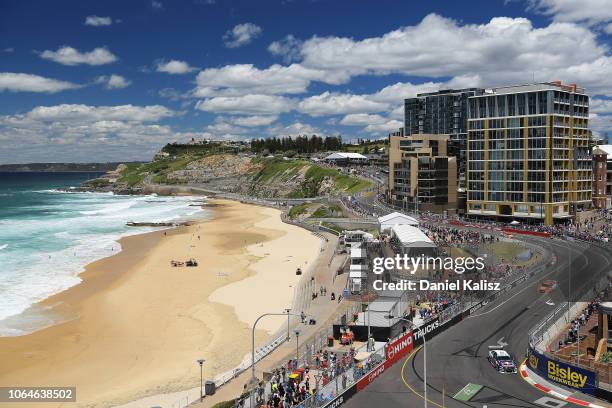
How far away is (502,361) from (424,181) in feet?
221

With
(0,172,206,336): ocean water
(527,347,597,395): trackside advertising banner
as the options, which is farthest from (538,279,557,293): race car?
(0,172,206,336): ocean water

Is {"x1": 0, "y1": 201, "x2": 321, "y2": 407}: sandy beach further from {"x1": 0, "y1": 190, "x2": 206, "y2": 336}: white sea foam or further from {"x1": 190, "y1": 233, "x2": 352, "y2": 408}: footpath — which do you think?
{"x1": 0, "y1": 190, "x2": 206, "y2": 336}: white sea foam

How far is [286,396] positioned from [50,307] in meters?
31.7

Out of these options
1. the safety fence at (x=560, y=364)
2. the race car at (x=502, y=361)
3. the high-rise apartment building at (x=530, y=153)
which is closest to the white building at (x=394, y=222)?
the high-rise apartment building at (x=530, y=153)

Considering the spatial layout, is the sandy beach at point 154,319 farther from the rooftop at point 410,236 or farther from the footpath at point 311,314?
the rooftop at point 410,236

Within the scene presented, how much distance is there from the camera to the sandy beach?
112 ft

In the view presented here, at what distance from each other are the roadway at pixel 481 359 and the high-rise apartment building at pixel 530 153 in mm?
30972

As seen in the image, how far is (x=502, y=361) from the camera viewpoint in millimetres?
29266

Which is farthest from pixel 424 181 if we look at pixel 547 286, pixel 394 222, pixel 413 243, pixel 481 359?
pixel 481 359

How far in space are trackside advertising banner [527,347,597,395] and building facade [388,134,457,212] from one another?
64011 mm

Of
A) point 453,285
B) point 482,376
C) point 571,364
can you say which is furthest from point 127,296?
point 571,364

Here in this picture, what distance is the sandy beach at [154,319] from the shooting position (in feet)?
112

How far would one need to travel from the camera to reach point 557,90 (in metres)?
77.6

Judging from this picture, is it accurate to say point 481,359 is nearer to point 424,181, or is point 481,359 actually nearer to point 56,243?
point 424,181
